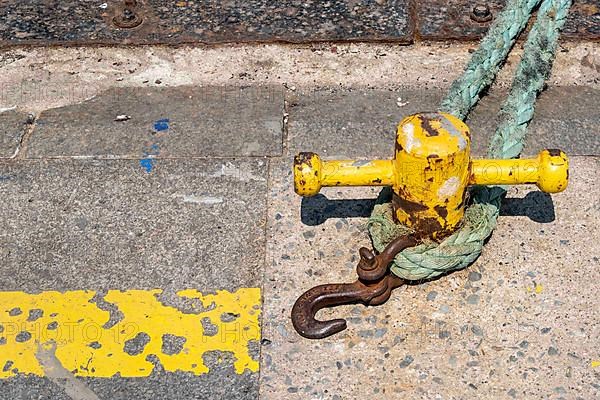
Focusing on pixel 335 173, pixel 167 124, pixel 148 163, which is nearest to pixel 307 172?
pixel 335 173

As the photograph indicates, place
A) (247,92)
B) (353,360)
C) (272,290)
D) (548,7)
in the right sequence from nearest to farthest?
(353,360), (272,290), (548,7), (247,92)

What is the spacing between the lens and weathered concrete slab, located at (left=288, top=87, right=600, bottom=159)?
9.42ft

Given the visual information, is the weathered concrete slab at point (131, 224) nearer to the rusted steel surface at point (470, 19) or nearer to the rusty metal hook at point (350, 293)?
the rusty metal hook at point (350, 293)

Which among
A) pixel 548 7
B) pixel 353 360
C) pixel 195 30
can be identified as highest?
pixel 548 7

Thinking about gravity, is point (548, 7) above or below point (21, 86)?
above

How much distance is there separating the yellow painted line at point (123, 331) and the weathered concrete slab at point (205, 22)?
4.33 ft

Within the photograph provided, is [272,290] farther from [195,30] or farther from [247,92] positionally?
[195,30]

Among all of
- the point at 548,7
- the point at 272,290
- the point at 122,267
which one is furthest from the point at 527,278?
the point at 122,267

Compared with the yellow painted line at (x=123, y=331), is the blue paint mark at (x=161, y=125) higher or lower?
higher

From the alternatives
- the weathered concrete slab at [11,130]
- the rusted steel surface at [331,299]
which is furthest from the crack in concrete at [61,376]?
the weathered concrete slab at [11,130]

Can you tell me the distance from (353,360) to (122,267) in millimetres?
762

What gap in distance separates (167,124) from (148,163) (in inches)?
8.2

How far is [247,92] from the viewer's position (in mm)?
3137

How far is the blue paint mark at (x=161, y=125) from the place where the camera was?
9.74 feet
